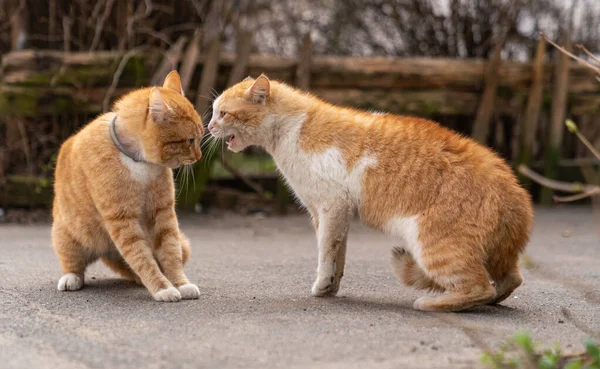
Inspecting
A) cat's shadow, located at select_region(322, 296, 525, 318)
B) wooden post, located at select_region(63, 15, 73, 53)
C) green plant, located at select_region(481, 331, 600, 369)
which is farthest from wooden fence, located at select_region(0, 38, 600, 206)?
green plant, located at select_region(481, 331, 600, 369)

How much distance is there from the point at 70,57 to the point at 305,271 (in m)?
4.26

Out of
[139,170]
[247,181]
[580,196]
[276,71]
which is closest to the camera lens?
[580,196]

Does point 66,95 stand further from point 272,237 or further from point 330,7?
point 330,7

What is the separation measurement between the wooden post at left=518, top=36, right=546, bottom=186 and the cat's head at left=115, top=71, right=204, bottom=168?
5792 mm

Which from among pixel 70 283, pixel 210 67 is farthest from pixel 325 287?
pixel 210 67

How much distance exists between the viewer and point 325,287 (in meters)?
4.54

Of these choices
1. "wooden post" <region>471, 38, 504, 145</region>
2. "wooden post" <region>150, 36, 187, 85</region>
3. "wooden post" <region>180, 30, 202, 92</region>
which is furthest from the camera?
"wooden post" <region>471, 38, 504, 145</region>

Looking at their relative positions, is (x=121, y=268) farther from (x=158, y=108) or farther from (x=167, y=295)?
(x=158, y=108)

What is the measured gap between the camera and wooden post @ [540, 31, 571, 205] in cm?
942

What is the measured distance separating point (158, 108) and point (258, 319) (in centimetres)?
139

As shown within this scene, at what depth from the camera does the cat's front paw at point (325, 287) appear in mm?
4520

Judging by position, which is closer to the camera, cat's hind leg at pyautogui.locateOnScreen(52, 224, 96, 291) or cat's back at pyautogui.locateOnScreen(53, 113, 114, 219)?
cat's back at pyautogui.locateOnScreen(53, 113, 114, 219)

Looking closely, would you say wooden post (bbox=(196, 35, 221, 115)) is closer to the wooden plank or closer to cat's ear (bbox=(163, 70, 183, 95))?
the wooden plank

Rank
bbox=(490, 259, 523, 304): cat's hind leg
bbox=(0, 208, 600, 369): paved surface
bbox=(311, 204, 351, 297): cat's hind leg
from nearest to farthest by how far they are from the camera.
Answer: bbox=(0, 208, 600, 369): paved surface < bbox=(490, 259, 523, 304): cat's hind leg < bbox=(311, 204, 351, 297): cat's hind leg
